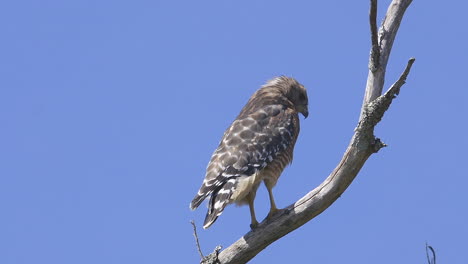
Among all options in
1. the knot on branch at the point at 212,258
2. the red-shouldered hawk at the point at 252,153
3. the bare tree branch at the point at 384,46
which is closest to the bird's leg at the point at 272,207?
the red-shouldered hawk at the point at 252,153

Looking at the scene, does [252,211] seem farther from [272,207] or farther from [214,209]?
[214,209]

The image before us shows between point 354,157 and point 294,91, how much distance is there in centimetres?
320

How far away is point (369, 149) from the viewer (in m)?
5.94

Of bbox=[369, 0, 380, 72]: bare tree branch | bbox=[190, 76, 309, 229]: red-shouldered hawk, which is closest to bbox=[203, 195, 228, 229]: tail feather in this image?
bbox=[190, 76, 309, 229]: red-shouldered hawk

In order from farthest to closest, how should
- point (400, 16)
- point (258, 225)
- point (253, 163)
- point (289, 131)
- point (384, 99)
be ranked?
1. point (289, 131)
2. point (253, 163)
3. point (258, 225)
4. point (400, 16)
5. point (384, 99)

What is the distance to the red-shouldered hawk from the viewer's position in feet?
23.0

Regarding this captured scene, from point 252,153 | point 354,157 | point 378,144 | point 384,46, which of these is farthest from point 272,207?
point 384,46

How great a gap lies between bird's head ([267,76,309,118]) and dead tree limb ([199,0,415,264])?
8.83 ft

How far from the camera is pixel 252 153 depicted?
7504 mm

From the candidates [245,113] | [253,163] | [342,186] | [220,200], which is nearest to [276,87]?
[245,113]

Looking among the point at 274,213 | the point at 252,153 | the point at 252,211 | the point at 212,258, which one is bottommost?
the point at 212,258

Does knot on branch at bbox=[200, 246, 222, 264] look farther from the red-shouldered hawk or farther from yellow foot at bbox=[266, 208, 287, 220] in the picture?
yellow foot at bbox=[266, 208, 287, 220]

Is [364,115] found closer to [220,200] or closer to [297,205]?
[297,205]

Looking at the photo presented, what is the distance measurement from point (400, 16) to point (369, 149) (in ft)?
3.41
